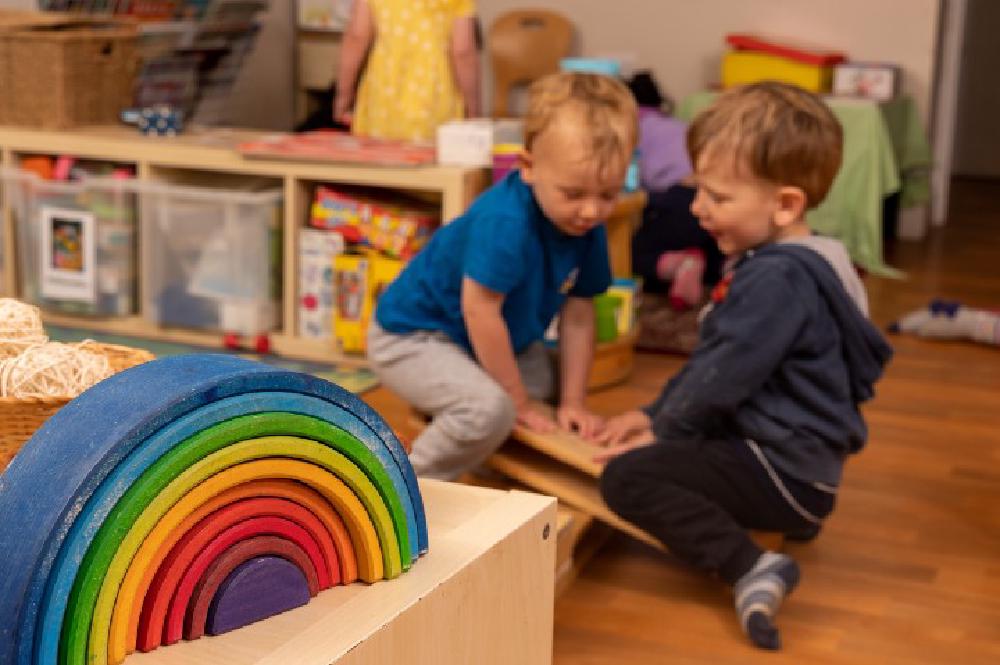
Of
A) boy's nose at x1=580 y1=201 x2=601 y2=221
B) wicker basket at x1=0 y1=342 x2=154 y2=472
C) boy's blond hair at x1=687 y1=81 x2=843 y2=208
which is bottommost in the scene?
wicker basket at x1=0 y1=342 x2=154 y2=472

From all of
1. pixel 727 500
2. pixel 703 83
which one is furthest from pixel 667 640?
pixel 703 83

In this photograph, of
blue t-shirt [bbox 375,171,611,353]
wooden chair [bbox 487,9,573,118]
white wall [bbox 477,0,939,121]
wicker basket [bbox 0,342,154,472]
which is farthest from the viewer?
wooden chair [bbox 487,9,573,118]

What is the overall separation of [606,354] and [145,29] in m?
2.07

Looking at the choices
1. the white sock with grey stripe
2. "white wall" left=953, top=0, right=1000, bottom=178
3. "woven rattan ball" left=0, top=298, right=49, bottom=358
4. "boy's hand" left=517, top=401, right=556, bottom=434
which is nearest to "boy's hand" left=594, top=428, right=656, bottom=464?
"boy's hand" left=517, top=401, right=556, bottom=434

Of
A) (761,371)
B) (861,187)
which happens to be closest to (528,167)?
(761,371)

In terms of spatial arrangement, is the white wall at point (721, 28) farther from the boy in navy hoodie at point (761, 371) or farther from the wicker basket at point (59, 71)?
the boy in navy hoodie at point (761, 371)

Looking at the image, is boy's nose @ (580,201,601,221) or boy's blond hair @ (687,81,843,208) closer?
boy's blond hair @ (687,81,843,208)

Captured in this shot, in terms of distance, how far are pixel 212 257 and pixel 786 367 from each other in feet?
5.56

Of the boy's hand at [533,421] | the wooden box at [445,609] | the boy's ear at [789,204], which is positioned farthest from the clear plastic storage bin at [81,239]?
the wooden box at [445,609]

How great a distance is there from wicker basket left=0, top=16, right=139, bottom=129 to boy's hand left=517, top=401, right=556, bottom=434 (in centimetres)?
169

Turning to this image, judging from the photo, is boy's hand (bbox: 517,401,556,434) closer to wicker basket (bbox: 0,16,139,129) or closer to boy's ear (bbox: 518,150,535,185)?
boy's ear (bbox: 518,150,535,185)

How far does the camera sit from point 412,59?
11.6 ft

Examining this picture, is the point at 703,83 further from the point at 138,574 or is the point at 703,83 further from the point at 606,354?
the point at 138,574

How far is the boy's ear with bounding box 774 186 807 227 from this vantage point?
195cm
